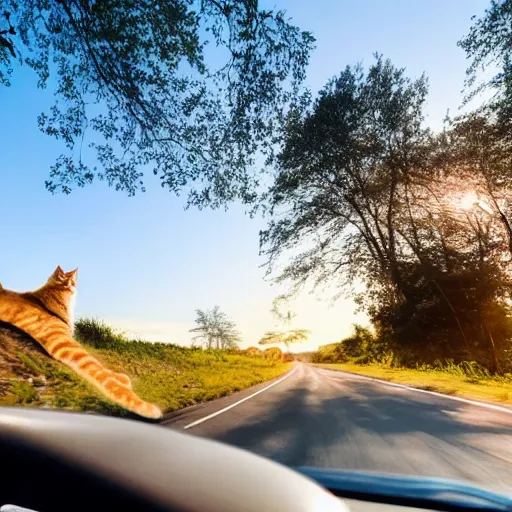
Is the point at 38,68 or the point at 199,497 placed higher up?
the point at 38,68

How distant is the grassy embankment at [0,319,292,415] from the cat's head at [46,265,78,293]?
1.83 m

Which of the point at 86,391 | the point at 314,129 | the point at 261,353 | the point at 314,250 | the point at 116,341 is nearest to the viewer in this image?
the point at 86,391

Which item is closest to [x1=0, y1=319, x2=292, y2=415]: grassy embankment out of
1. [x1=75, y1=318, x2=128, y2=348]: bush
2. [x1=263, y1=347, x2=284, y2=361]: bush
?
[x1=75, y1=318, x2=128, y2=348]: bush

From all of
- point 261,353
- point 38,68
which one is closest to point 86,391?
point 38,68

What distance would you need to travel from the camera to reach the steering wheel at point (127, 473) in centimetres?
52

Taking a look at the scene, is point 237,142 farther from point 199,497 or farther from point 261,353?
point 261,353

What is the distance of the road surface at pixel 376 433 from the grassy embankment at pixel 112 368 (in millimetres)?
1992

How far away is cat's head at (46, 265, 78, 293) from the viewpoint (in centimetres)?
940

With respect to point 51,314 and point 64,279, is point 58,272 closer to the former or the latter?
point 64,279

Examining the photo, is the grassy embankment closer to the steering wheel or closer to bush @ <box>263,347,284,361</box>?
the steering wheel

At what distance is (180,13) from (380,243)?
678 inches

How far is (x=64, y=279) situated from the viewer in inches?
373

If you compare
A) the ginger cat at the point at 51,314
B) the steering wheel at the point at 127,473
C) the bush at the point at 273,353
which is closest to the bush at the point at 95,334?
the ginger cat at the point at 51,314

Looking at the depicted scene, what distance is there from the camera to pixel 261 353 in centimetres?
4603
